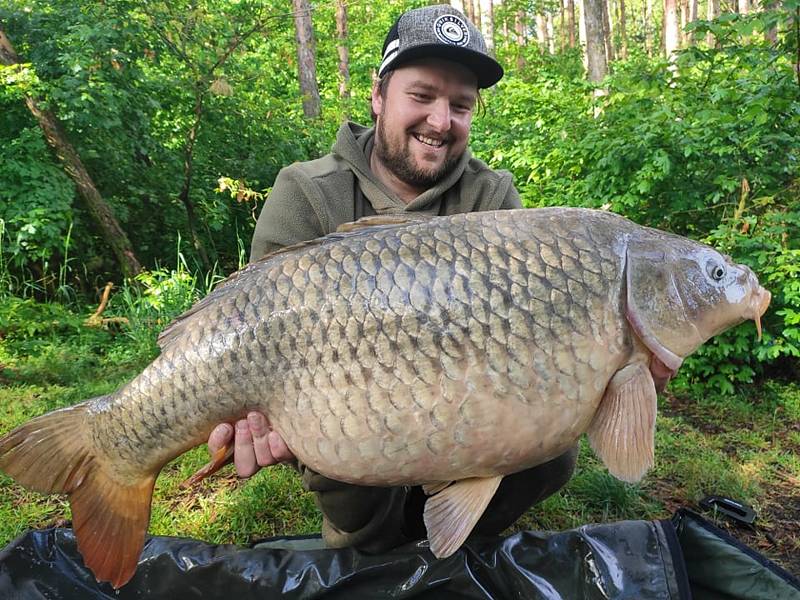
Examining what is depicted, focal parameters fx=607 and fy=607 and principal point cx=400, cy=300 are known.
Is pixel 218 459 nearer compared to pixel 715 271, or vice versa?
pixel 715 271

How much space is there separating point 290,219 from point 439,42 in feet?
1.84

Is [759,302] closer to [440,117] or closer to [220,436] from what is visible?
[440,117]

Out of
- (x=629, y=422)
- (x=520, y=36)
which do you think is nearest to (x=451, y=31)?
(x=629, y=422)

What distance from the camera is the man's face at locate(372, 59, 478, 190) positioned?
1.53m

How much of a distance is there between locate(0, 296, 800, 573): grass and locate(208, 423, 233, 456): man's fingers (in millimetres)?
656

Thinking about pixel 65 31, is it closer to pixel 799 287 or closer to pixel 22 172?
pixel 22 172

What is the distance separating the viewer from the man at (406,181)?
146 cm

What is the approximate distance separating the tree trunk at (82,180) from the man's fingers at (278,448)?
3.43 metres

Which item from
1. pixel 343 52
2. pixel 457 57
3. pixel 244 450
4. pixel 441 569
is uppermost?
pixel 343 52

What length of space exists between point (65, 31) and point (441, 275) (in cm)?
416

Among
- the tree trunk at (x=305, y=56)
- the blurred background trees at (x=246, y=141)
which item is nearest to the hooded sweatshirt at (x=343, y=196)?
the blurred background trees at (x=246, y=141)

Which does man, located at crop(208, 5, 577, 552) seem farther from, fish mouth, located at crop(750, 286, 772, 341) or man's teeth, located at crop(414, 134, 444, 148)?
fish mouth, located at crop(750, 286, 772, 341)

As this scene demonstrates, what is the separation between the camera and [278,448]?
1.17 meters

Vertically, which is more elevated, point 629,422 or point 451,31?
point 451,31
